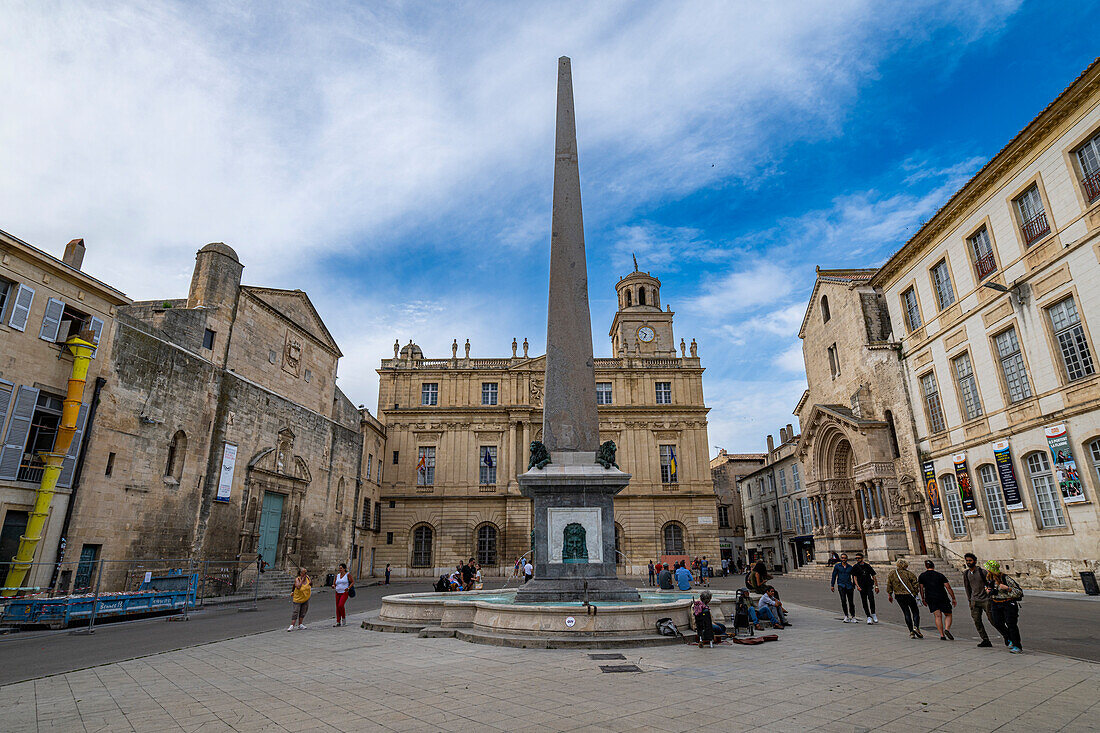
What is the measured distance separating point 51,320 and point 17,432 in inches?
112

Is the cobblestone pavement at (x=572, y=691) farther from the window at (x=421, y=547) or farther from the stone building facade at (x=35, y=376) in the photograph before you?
the window at (x=421, y=547)

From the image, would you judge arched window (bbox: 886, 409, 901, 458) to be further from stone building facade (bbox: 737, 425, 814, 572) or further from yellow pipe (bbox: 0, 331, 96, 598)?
yellow pipe (bbox: 0, 331, 96, 598)

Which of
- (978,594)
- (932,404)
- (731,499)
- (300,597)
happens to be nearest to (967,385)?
(932,404)

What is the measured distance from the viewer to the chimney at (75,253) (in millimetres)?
17572

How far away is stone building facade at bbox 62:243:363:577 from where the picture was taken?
16000mm

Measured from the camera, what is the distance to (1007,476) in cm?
1614

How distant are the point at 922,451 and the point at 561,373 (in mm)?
16372

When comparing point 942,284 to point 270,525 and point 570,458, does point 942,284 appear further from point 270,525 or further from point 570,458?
point 270,525

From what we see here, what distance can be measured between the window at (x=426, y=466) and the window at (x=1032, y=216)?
29.7 meters

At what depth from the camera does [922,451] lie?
20.4 m

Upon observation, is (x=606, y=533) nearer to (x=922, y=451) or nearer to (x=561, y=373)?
(x=561, y=373)

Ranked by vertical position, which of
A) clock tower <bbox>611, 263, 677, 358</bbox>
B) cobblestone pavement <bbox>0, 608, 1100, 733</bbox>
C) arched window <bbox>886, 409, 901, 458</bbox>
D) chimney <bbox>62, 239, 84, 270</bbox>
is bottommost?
cobblestone pavement <bbox>0, 608, 1100, 733</bbox>

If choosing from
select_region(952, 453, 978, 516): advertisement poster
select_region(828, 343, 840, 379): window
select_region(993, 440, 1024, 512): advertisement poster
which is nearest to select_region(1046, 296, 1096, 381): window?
select_region(993, 440, 1024, 512): advertisement poster

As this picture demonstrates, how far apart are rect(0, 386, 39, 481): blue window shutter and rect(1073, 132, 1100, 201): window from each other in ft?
6.73
